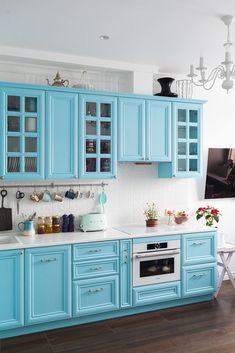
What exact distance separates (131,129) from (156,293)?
1712 millimetres

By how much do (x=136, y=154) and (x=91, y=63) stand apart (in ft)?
3.49

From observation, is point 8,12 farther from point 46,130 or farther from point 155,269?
point 155,269

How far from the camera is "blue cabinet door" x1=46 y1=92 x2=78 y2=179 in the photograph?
11.3 feet

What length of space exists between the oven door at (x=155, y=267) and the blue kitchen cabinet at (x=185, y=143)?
90 centimetres

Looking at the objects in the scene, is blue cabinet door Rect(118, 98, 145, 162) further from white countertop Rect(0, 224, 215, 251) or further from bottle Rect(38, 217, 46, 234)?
bottle Rect(38, 217, 46, 234)

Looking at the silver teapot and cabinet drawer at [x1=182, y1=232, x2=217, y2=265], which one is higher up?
the silver teapot

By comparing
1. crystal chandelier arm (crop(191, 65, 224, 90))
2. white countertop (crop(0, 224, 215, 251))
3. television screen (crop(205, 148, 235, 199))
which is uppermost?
crystal chandelier arm (crop(191, 65, 224, 90))

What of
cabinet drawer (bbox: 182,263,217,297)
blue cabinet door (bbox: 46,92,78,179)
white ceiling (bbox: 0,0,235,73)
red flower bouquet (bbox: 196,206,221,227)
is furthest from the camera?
red flower bouquet (bbox: 196,206,221,227)

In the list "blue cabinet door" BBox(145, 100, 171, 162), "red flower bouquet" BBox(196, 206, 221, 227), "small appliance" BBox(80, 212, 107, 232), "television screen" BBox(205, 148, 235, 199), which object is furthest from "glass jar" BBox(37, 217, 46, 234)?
"television screen" BBox(205, 148, 235, 199)

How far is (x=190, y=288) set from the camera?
12.8 feet

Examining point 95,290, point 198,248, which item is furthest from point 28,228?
point 198,248

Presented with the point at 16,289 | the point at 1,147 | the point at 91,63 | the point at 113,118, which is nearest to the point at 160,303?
the point at 16,289

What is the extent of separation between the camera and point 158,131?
3.96m

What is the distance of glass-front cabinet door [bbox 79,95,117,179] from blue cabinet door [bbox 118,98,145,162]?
0.25 feet
